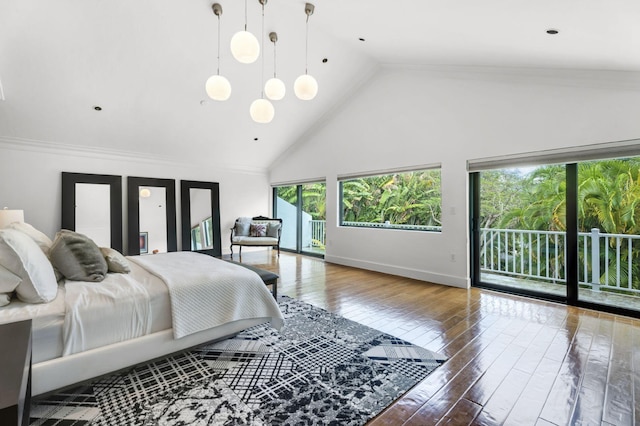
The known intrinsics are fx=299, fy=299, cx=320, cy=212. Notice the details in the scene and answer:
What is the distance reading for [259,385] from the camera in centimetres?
196

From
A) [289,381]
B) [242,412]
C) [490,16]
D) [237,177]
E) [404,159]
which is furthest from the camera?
[237,177]

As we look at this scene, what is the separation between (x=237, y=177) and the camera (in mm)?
7148

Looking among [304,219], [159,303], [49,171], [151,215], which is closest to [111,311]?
[159,303]

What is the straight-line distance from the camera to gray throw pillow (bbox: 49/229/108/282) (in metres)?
2.23

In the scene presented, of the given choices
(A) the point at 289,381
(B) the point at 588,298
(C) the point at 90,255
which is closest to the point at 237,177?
(C) the point at 90,255

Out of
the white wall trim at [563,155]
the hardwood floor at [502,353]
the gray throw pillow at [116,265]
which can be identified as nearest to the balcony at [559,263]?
the hardwood floor at [502,353]

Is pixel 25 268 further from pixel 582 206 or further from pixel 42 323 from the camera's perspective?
pixel 582 206

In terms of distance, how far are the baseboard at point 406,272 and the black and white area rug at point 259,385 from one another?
210 cm

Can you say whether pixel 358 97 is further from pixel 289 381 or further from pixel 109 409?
pixel 109 409

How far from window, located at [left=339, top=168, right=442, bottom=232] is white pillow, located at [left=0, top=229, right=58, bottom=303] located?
4.59 meters

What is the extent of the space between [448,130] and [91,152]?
19.6 feet

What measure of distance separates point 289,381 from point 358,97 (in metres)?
4.83

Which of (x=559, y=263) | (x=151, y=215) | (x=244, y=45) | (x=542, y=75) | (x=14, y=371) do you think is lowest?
(x=559, y=263)

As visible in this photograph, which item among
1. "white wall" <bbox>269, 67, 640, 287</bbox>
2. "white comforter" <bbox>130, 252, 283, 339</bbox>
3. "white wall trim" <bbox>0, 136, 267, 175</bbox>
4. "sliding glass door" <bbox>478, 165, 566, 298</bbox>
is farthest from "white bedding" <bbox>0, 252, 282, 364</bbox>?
"white wall trim" <bbox>0, 136, 267, 175</bbox>
